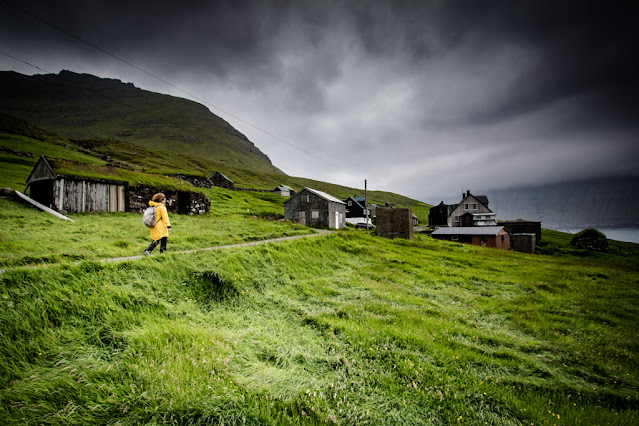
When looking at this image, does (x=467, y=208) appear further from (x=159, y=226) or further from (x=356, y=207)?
(x=159, y=226)

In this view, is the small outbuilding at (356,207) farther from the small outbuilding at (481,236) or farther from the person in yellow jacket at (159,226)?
the person in yellow jacket at (159,226)

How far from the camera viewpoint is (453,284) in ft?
53.3

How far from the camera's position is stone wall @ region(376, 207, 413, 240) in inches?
1484

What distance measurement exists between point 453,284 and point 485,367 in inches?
431

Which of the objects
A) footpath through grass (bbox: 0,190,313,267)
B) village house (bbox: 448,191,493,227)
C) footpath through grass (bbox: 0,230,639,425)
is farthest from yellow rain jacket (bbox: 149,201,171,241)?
village house (bbox: 448,191,493,227)

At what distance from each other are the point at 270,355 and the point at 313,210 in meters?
36.8

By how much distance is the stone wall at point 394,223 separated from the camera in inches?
1484

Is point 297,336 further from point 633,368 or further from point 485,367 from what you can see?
point 633,368

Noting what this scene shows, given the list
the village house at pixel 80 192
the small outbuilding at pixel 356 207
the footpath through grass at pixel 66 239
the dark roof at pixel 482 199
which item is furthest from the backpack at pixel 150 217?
the dark roof at pixel 482 199

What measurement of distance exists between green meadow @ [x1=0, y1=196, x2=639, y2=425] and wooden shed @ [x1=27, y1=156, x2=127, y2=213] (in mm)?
9205

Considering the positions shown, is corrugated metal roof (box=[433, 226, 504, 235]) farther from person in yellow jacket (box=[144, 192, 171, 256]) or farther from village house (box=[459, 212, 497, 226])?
person in yellow jacket (box=[144, 192, 171, 256])

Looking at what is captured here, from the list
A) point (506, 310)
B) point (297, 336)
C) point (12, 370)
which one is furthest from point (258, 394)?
point (506, 310)

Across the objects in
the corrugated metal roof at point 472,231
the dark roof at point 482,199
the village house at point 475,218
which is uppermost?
the dark roof at point 482,199

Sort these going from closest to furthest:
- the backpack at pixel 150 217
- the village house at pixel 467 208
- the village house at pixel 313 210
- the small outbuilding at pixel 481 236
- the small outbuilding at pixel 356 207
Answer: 1. the backpack at pixel 150 217
2. the village house at pixel 313 210
3. the small outbuilding at pixel 481 236
4. the small outbuilding at pixel 356 207
5. the village house at pixel 467 208
